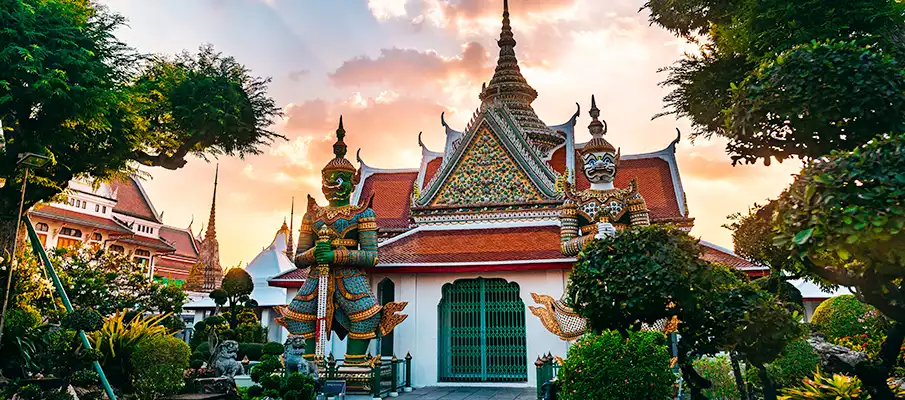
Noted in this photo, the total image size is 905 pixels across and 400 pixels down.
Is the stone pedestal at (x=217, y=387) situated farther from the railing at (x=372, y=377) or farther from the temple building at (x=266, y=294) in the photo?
the temple building at (x=266, y=294)

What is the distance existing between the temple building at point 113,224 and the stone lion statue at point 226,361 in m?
12.2

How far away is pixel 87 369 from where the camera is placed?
7.96m

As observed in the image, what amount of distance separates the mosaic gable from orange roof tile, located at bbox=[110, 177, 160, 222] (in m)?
21.5

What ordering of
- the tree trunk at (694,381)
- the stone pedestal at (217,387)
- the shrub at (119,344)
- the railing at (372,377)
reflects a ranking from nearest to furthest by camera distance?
the tree trunk at (694,381)
the shrub at (119,344)
the stone pedestal at (217,387)
the railing at (372,377)

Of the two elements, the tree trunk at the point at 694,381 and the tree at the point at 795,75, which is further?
the tree trunk at the point at 694,381

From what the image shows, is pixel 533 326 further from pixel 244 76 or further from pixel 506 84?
pixel 506 84

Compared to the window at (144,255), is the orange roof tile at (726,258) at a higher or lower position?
lower

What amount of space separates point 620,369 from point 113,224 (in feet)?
87.7

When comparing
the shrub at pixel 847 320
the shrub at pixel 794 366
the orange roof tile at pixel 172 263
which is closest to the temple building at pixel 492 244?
the shrub at pixel 847 320

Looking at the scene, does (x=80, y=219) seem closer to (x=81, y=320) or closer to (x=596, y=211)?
(x=81, y=320)

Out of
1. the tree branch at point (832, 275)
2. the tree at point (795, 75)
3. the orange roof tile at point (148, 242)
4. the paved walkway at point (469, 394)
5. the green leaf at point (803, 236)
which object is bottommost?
the paved walkway at point (469, 394)

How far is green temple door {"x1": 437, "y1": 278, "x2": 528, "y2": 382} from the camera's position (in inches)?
465

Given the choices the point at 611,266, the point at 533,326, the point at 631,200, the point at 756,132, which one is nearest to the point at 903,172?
the point at 756,132

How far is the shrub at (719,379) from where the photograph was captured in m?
8.94
